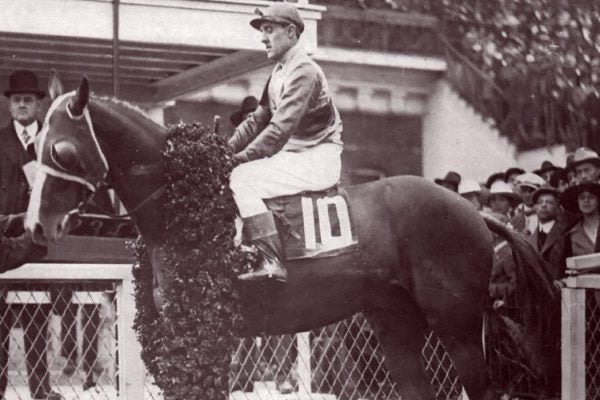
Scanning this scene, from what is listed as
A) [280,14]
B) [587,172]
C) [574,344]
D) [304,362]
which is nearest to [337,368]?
[304,362]

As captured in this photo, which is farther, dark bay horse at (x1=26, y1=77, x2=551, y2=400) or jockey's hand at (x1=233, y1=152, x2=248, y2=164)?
jockey's hand at (x1=233, y1=152, x2=248, y2=164)

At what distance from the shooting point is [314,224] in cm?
669

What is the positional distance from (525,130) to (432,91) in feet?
7.86

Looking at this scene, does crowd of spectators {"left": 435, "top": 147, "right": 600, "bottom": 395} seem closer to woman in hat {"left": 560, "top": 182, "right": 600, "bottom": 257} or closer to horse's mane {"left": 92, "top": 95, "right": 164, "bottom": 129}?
woman in hat {"left": 560, "top": 182, "right": 600, "bottom": 257}

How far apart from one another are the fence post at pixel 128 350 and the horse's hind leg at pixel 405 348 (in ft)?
4.59

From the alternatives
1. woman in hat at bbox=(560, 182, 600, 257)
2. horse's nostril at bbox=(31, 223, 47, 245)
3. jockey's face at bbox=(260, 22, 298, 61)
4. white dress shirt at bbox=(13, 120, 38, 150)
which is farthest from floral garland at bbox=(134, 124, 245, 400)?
woman in hat at bbox=(560, 182, 600, 257)

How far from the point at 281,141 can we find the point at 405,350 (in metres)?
1.55

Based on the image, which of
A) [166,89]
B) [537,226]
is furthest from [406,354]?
[166,89]

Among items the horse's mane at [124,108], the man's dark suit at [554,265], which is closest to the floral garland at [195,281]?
the horse's mane at [124,108]

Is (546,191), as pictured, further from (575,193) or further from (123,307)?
(123,307)

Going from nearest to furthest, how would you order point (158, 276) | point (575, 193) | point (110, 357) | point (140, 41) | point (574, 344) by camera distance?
point (158, 276)
point (574, 344)
point (110, 357)
point (575, 193)
point (140, 41)

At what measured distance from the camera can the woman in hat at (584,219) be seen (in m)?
8.80

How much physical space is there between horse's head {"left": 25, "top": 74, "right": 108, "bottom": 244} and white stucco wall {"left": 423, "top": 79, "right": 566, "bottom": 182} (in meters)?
10.6

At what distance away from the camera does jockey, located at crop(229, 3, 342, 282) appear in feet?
21.2
